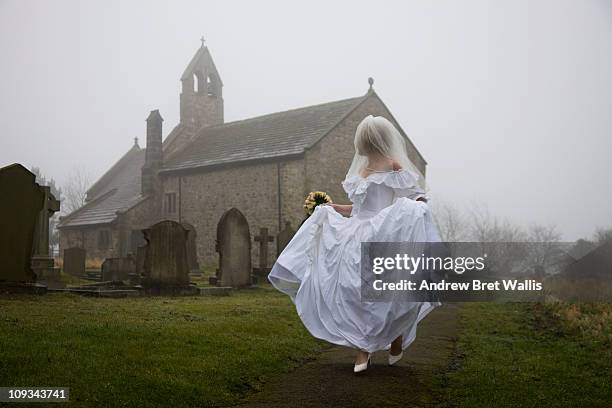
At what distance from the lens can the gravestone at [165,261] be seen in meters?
12.2

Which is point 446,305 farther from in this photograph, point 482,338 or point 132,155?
point 132,155

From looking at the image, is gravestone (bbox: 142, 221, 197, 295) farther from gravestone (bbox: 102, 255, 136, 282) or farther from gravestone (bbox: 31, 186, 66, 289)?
gravestone (bbox: 102, 255, 136, 282)

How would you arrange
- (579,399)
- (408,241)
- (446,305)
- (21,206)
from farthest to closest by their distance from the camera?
(446,305) < (21,206) < (408,241) < (579,399)

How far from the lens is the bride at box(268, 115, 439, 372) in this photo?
553cm

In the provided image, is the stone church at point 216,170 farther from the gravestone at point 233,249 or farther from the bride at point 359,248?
the bride at point 359,248

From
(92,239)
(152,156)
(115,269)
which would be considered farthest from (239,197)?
(115,269)

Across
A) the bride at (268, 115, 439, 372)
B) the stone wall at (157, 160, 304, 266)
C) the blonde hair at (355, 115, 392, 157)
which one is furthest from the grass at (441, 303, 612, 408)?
the stone wall at (157, 160, 304, 266)

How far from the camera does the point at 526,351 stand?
25.2 ft

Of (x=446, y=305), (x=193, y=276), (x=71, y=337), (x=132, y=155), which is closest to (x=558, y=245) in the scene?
(x=446, y=305)

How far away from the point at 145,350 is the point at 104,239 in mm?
31436

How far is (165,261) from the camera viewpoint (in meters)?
12.2

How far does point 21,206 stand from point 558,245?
60.6ft

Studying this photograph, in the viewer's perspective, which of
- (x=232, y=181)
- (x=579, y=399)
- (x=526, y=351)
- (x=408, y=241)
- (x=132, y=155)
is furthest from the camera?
(x=132, y=155)

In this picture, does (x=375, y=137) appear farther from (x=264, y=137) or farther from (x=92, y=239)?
(x=92, y=239)
